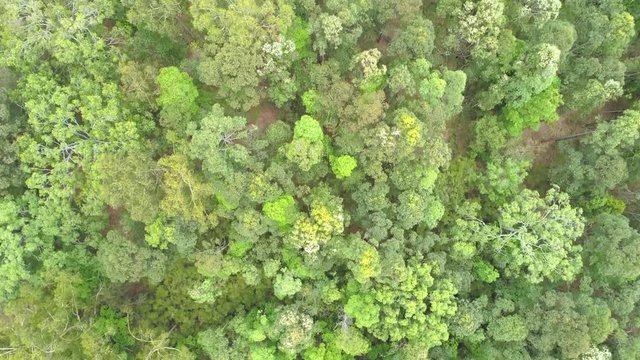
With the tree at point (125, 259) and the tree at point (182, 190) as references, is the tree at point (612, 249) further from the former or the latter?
the tree at point (125, 259)

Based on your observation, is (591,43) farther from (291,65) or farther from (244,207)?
(244,207)

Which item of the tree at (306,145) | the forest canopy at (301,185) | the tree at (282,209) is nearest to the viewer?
the tree at (306,145)

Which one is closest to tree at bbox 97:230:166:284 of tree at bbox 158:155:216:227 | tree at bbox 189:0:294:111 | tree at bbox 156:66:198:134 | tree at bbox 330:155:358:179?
tree at bbox 158:155:216:227

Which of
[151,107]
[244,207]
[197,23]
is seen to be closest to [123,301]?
[244,207]

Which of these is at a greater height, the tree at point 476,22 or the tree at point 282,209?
the tree at point 476,22

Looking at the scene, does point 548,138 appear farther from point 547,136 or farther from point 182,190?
point 182,190

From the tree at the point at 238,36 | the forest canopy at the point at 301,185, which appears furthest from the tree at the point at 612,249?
the tree at the point at 238,36

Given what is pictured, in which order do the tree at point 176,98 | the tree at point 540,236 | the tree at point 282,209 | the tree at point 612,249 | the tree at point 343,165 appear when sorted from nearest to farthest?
the tree at point 176,98
the tree at point 282,209
the tree at point 343,165
the tree at point 612,249
the tree at point 540,236

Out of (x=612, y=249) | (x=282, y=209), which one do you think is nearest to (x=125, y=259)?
(x=282, y=209)
